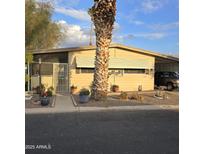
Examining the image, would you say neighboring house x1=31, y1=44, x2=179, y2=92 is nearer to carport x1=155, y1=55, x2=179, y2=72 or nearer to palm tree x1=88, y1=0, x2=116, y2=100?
carport x1=155, y1=55, x2=179, y2=72

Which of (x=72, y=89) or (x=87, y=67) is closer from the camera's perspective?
(x=72, y=89)

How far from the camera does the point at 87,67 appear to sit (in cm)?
2086

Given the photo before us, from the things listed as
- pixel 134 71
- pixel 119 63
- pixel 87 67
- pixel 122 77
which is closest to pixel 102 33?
pixel 87 67

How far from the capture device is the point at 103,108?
13.1m

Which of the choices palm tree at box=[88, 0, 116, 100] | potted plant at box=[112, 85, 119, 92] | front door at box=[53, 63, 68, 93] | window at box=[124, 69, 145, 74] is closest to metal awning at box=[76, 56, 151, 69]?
window at box=[124, 69, 145, 74]

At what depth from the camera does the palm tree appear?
14.5 meters

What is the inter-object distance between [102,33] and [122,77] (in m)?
8.07

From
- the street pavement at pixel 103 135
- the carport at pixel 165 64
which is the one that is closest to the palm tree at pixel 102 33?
the street pavement at pixel 103 135

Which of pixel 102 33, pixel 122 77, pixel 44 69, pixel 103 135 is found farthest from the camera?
pixel 122 77

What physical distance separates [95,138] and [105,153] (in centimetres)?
142

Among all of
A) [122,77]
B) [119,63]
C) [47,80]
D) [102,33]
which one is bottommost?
[47,80]

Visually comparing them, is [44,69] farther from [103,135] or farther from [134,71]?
[103,135]
